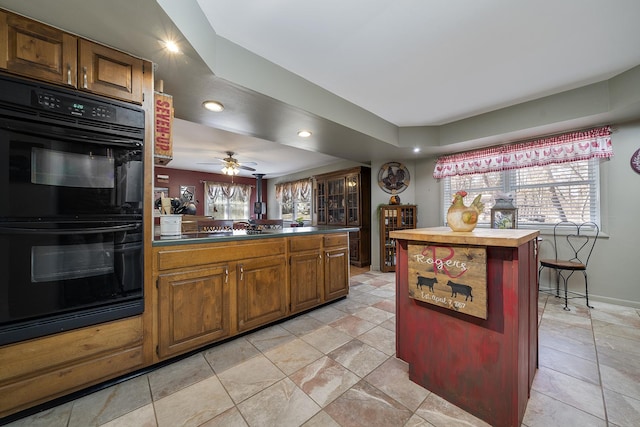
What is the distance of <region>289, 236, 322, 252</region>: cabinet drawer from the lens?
240cm

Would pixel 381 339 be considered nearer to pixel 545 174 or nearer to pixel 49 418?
pixel 49 418

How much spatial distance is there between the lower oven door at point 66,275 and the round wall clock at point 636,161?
4.93 metres

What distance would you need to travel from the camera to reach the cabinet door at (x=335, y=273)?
2.75 meters

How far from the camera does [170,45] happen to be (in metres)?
1.50

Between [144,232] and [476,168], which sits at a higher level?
[476,168]

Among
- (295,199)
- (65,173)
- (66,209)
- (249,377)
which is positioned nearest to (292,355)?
(249,377)

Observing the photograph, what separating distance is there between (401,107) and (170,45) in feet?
8.52

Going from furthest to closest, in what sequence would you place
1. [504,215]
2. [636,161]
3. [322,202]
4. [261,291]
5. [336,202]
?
1. [322,202]
2. [336,202]
3. [504,215]
4. [636,161]
5. [261,291]

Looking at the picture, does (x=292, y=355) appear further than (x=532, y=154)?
No

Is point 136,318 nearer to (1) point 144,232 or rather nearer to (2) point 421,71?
(1) point 144,232

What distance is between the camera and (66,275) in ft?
4.48

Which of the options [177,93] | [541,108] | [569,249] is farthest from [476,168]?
[177,93]

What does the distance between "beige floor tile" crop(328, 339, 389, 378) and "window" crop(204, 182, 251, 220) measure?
6.65 meters

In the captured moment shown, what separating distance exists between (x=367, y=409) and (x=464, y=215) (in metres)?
1.21
